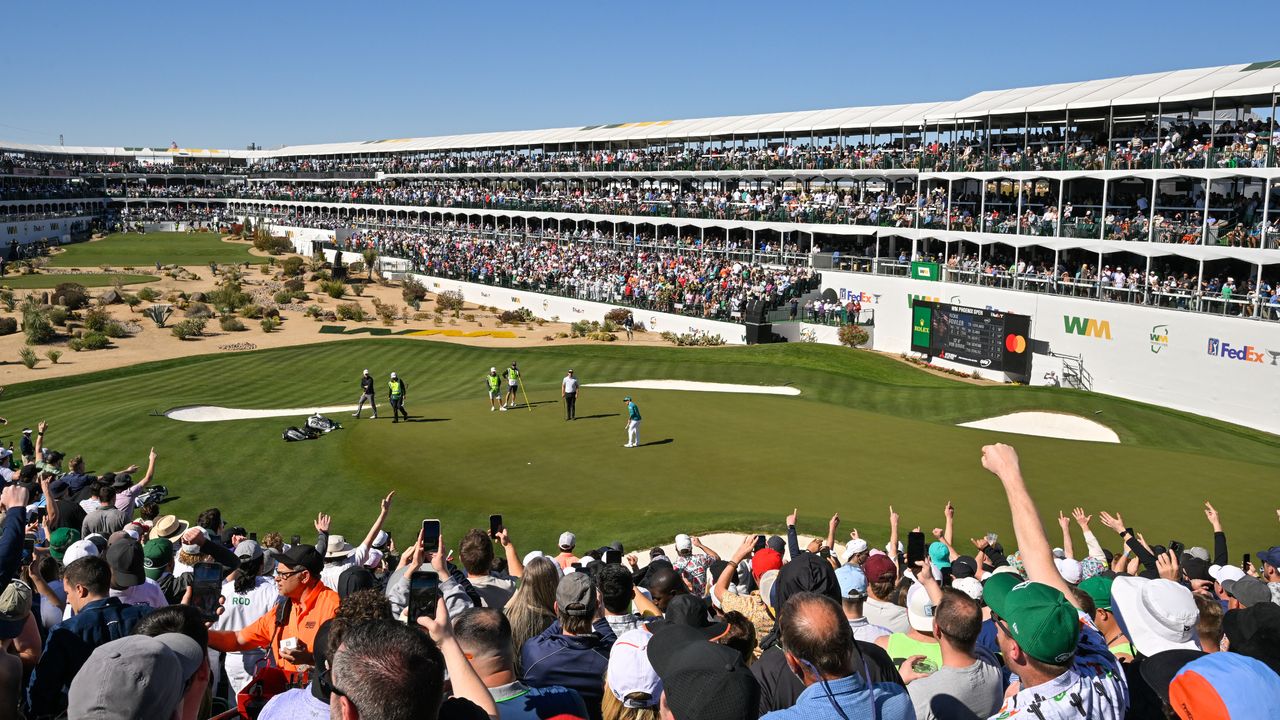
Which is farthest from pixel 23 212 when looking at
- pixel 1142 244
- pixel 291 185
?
pixel 1142 244

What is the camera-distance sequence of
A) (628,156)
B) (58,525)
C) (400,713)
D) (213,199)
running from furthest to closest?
(213,199), (628,156), (58,525), (400,713)

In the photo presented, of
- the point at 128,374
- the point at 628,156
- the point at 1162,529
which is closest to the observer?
the point at 1162,529

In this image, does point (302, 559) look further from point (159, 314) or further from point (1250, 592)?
point (159, 314)

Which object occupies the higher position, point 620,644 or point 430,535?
point 620,644

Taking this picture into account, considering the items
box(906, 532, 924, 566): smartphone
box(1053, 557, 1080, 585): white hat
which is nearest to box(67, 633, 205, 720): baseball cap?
box(906, 532, 924, 566): smartphone

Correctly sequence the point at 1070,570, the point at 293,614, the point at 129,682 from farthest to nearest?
the point at 1070,570 < the point at 293,614 < the point at 129,682

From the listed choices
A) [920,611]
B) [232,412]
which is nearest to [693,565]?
[920,611]

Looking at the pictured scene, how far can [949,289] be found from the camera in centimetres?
3912

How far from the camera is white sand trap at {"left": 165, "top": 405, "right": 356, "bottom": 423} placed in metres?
27.0

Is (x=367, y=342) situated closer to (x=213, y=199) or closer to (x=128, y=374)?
(x=128, y=374)

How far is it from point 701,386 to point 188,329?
94.0 feet

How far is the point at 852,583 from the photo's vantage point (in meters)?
6.50

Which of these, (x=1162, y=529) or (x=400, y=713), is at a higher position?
(x=400, y=713)

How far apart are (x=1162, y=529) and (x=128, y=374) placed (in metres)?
34.8
